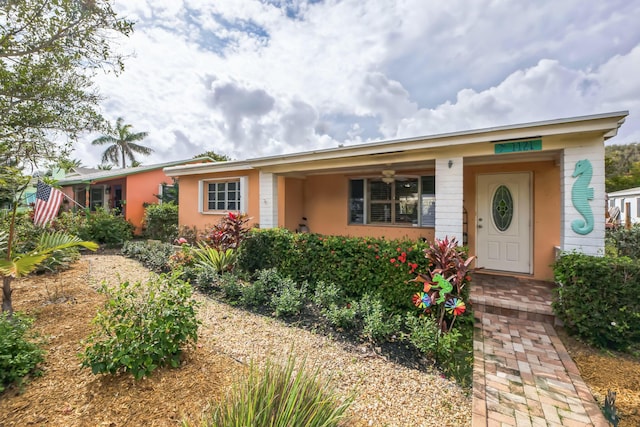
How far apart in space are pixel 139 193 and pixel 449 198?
13.1 meters

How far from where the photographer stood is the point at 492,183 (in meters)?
6.11

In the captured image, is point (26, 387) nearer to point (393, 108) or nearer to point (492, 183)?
point (492, 183)

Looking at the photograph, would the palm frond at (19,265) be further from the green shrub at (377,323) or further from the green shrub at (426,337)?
the green shrub at (426,337)

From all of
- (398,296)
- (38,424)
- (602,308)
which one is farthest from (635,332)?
(38,424)

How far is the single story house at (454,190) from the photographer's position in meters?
3.95

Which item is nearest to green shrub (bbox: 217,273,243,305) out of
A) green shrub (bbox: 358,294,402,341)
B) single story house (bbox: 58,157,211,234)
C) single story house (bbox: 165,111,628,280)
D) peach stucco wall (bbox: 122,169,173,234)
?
green shrub (bbox: 358,294,402,341)

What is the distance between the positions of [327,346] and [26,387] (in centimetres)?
296

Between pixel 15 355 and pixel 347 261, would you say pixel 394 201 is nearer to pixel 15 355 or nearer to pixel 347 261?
pixel 347 261

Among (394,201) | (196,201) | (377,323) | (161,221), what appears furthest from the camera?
(161,221)

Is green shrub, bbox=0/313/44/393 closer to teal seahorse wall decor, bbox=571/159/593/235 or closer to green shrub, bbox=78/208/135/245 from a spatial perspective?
teal seahorse wall decor, bbox=571/159/593/235

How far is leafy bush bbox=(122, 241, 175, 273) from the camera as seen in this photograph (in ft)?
22.1

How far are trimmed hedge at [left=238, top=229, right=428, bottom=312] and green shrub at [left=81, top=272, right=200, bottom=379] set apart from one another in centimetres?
259

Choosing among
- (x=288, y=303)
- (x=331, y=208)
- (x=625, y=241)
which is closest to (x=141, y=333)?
(x=288, y=303)

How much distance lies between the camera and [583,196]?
390 centimetres
